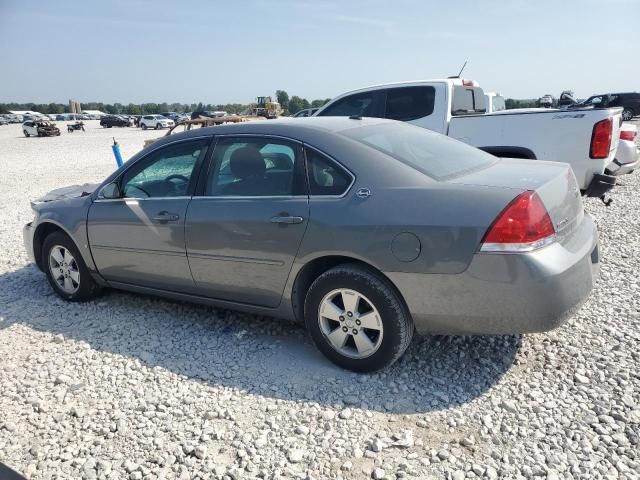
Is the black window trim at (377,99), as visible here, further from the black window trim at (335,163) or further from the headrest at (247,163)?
the black window trim at (335,163)

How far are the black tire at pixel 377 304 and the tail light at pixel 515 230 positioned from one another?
608 mm

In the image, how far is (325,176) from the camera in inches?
126

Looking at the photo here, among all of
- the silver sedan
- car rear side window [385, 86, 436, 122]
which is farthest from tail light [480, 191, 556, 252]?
car rear side window [385, 86, 436, 122]

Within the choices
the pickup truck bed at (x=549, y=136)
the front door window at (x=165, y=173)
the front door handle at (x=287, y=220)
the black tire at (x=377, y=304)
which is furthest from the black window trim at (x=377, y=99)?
the black tire at (x=377, y=304)

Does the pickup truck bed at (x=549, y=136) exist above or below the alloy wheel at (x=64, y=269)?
above

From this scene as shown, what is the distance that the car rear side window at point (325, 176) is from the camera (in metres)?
3.11

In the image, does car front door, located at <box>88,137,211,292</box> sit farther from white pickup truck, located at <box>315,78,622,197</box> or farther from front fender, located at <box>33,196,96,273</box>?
white pickup truck, located at <box>315,78,622,197</box>

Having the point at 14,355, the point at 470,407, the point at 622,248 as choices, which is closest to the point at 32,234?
the point at 14,355

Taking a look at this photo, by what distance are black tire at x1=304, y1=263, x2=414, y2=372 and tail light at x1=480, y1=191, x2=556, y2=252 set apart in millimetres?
608

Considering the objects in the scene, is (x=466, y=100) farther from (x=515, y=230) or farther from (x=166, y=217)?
(x=515, y=230)

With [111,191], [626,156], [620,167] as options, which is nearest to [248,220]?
[111,191]

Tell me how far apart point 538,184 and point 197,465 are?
7.77 feet

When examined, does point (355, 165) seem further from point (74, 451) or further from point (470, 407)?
point (74, 451)

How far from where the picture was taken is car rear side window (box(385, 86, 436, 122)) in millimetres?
7664
